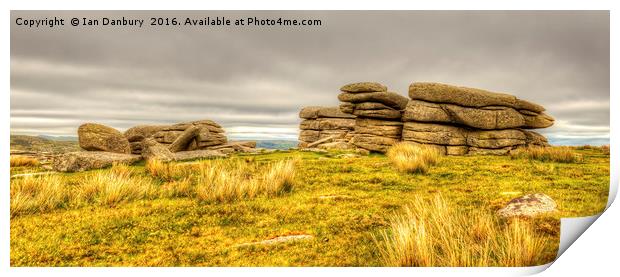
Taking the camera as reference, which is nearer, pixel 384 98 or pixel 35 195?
pixel 35 195

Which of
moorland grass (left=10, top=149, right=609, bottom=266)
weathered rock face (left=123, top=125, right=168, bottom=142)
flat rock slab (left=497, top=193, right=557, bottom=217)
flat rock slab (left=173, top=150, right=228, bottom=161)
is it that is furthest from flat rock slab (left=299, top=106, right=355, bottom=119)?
flat rock slab (left=497, top=193, right=557, bottom=217)

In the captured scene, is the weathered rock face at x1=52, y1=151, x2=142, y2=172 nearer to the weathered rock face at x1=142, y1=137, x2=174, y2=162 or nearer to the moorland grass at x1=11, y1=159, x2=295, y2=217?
the weathered rock face at x1=142, y1=137, x2=174, y2=162

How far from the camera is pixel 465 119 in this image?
19.8m

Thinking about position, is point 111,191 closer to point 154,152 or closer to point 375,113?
point 154,152

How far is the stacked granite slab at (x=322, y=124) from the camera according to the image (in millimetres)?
38750

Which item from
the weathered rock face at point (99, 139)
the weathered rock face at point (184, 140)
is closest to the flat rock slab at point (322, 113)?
the weathered rock face at point (184, 140)

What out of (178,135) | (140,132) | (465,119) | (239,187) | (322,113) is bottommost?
(239,187)

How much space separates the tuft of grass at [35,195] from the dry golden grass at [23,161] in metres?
2.49

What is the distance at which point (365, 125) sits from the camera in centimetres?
2355

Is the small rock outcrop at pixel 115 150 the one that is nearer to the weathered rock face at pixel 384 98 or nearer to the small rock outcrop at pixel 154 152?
the small rock outcrop at pixel 154 152

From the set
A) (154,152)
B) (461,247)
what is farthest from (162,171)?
(461,247)

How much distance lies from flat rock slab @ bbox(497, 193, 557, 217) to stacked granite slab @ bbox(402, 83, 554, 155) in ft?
41.9

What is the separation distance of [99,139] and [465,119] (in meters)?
16.4

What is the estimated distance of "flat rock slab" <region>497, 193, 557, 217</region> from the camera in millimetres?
6754
